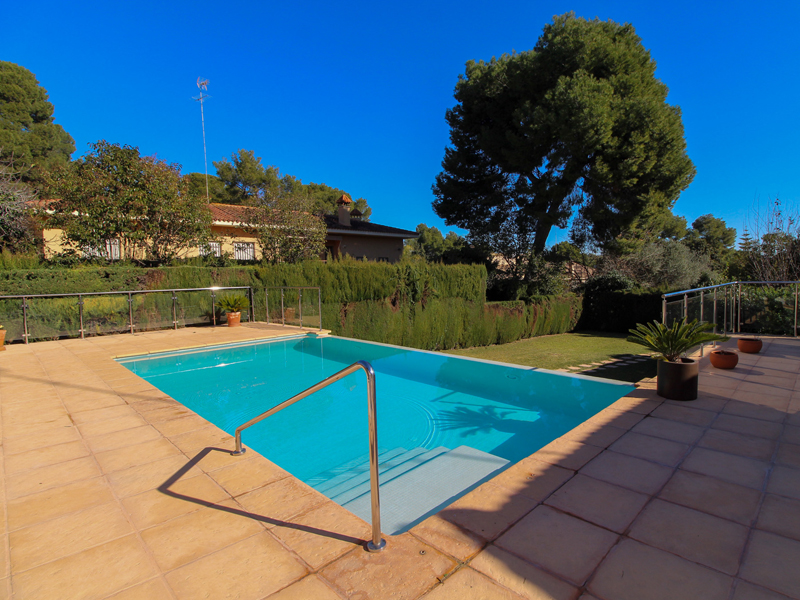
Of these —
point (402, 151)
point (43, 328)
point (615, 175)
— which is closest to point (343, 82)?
point (402, 151)

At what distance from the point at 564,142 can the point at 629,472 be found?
49.8 ft

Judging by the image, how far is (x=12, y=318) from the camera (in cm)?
881

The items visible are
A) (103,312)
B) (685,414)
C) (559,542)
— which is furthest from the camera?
(103,312)

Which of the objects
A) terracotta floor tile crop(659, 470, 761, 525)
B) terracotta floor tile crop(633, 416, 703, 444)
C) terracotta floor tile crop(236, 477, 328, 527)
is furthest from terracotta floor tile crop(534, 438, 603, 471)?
terracotta floor tile crop(236, 477, 328, 527)

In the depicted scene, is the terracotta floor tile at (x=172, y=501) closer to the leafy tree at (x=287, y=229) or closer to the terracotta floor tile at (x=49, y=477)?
the terracotta floor tile at (x=49, y=477)

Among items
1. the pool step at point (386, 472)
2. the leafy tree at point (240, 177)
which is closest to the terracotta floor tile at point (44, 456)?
the pool step at point (386, 472)

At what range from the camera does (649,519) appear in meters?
2.24

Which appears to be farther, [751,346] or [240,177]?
[240,177]

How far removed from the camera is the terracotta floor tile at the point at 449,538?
201 cm

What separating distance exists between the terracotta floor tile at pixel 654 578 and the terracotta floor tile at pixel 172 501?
2.18 m

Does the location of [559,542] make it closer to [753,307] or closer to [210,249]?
[753,307]

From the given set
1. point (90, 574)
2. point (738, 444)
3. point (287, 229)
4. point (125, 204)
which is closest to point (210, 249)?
point (287, 229)

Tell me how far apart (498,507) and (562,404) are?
3506 mm

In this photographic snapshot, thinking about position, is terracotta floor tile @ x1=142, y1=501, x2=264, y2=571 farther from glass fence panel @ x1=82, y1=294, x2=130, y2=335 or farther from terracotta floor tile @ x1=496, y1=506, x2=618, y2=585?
glass fence panel @ x1=82, y1=294, x2=130, y2=335
